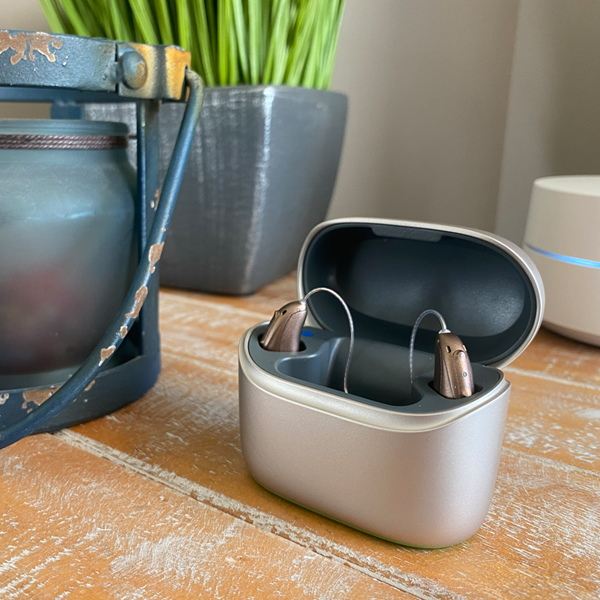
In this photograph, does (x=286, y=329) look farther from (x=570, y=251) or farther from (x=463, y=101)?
(x=463, y=101)

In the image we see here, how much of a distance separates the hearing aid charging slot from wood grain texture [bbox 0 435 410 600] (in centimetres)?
12

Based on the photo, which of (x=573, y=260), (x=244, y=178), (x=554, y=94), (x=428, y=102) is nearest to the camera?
(x=573, y=260)

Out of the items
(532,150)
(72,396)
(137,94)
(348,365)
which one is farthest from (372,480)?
(532,150)

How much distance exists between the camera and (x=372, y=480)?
0.38 metres

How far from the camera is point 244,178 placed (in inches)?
35.3

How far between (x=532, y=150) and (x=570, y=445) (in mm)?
673

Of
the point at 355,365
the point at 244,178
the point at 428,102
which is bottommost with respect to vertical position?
the point at 355,365

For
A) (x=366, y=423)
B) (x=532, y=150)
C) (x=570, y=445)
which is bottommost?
(x=570, y=445)

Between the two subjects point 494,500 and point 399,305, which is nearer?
point 494,500

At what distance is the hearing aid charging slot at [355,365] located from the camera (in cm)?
46

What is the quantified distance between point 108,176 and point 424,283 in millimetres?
317

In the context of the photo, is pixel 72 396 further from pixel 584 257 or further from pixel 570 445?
pixel 584 257

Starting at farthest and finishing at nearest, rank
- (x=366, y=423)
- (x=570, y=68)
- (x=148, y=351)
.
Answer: (x=570, y=68), (x=148, y=351), (x=366, y=423)

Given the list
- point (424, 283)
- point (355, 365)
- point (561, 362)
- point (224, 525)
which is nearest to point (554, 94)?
point (561, 362)
